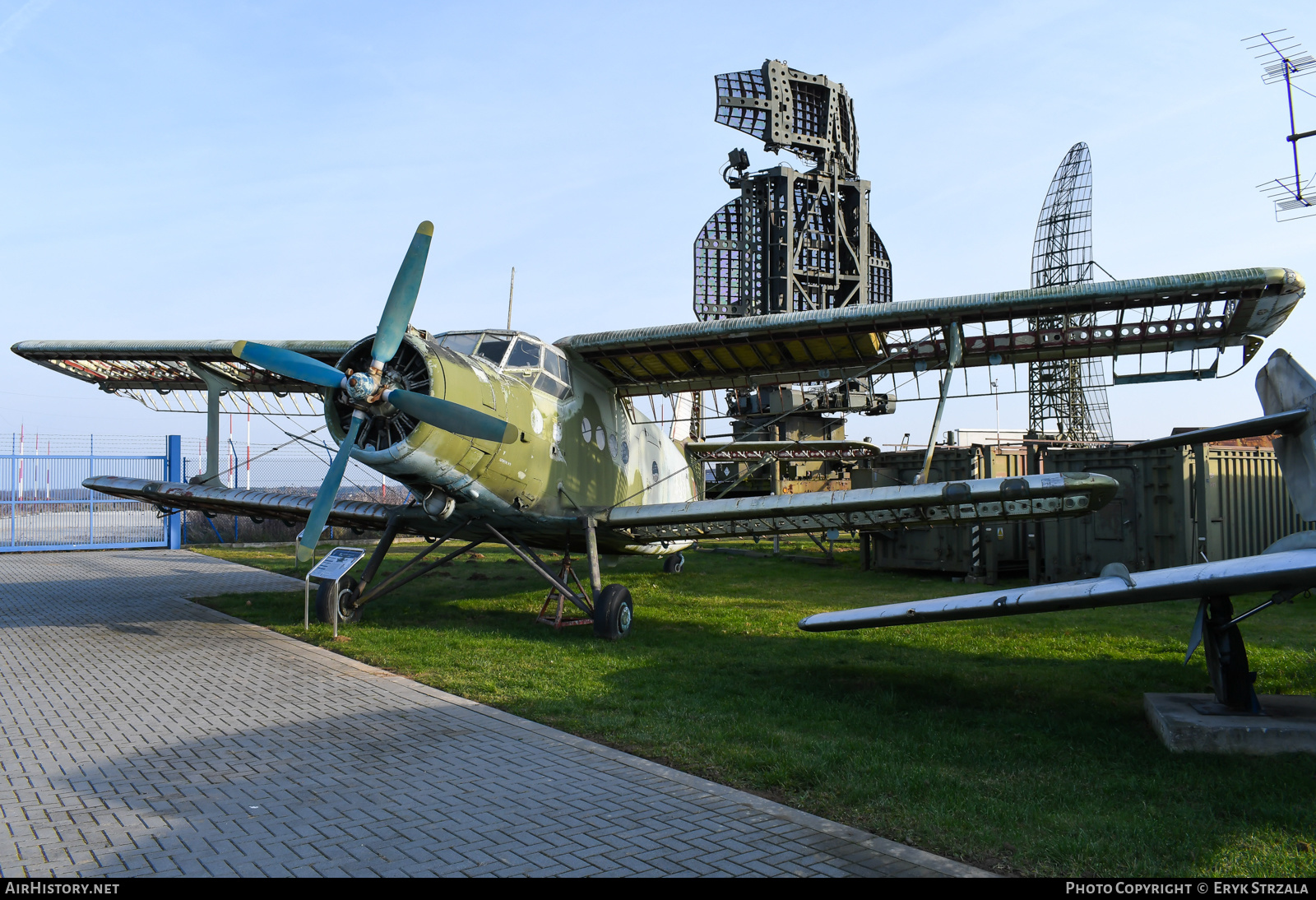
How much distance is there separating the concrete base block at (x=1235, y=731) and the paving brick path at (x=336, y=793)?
A: 2.84 metres

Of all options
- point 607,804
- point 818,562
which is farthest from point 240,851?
point 818,562

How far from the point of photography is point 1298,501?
6.73 m

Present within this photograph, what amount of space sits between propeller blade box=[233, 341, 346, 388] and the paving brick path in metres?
3.23

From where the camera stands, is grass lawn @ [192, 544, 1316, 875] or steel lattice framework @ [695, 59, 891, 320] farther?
steel lattice framework @ [695, 59, 891, 320]

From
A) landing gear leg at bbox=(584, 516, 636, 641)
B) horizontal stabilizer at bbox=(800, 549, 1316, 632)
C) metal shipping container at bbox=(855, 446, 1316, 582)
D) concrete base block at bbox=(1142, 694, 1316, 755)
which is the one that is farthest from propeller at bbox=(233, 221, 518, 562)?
metal shipping container at bbox=(855, 446, 1316, 582)

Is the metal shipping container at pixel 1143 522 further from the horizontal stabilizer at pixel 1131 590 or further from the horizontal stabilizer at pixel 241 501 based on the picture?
the horizontal stabilizer at pixel 241 501

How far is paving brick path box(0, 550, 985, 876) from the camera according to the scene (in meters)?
4.00

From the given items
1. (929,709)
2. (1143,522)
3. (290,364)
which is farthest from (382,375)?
(1143,522)

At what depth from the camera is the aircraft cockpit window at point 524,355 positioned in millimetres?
10930

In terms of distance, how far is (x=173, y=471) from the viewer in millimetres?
26594

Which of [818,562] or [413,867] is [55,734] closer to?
[413,867]

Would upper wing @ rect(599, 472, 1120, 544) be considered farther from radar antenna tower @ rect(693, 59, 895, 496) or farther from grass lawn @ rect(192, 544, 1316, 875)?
radar antenna tower @ rect(693, 59, 895, 496)

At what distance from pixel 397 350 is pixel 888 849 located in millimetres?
7166

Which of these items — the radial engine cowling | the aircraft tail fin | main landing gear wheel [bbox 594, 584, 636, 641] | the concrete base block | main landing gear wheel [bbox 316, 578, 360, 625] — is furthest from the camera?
main landing gear wheel [bbox 316, 578, 360, 625]
